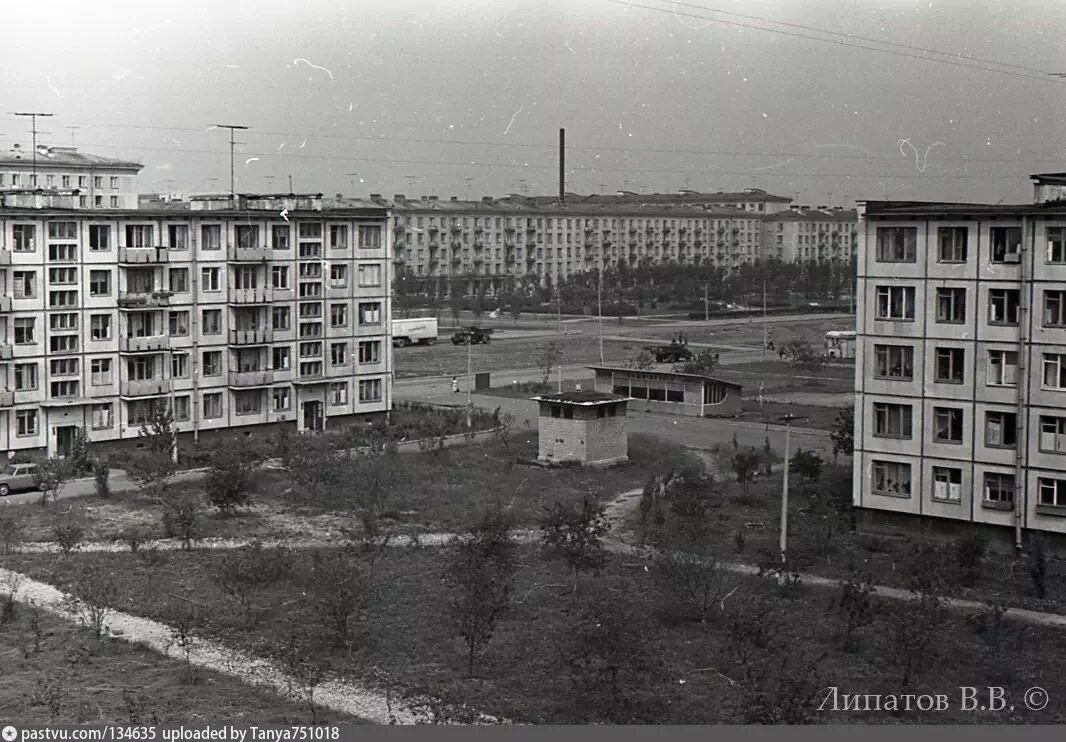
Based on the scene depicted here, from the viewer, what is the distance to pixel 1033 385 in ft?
39.8

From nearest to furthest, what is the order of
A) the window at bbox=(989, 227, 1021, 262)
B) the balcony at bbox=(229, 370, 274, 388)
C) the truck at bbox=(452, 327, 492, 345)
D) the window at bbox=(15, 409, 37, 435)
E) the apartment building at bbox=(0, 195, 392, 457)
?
1. the window at bbox=(989, 227, 1021, 262)
2. the window at bbox=(15, 409, 37, 435)
3. the apartment building at bbox=(0, 195, 392, 457)
4. the balcony at bbox=(229, 370, 274, 388)
5. the truck at bbox=(452, 327, 492, 345)

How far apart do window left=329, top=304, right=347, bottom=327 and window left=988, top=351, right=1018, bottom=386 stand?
10.5m

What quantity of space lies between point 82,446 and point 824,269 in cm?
2957

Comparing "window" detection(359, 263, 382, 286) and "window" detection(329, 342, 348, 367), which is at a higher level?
"window" detection(359, 263, 382, 286)

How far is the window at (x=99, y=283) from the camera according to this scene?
1772cm

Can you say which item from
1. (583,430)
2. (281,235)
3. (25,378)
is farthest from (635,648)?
(281,235)

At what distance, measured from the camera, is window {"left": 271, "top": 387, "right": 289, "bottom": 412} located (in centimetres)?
1956

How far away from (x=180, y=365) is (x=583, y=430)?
18.4ft

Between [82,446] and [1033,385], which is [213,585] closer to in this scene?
[82,446]

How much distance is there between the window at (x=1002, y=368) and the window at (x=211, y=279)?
34.9ft

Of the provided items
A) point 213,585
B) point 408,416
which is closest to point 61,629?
point 213,585

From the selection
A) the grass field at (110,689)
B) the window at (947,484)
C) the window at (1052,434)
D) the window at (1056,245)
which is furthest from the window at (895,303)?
the grass field at (110,689)

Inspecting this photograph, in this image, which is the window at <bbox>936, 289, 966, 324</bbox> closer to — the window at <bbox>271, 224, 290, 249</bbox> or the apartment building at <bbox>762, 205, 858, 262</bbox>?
the window at <bbox>271, 224, 290, 249</bbox>

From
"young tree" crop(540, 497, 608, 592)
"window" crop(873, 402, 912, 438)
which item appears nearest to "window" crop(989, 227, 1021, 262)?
"window" crop(873, 402, 912, 438)
